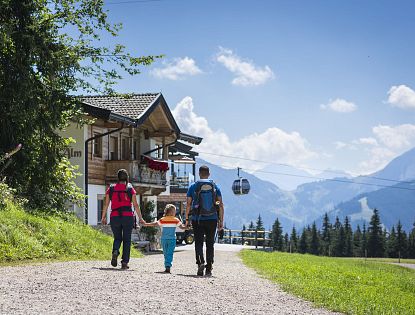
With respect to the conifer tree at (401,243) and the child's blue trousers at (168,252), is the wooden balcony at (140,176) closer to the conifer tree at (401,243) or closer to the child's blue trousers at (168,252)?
the child's blue trousers at (168,252)

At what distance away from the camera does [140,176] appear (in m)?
34.1

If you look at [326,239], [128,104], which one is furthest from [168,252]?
[326,239]

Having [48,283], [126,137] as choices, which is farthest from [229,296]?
[126,137]

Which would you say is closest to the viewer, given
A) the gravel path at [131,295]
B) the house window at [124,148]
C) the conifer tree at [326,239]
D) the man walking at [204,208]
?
the gravel path at [131,295]

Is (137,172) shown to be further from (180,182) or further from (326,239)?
(326,239)

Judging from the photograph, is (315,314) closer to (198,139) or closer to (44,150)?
(44,150)

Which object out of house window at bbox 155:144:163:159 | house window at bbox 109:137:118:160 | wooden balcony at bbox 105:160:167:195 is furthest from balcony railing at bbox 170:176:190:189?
house window at bbox 109:137:118:160

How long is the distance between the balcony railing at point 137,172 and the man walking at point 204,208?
833 inches

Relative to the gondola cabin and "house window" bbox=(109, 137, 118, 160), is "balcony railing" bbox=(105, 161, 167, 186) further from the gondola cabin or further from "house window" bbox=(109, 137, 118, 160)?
the gondola cabin

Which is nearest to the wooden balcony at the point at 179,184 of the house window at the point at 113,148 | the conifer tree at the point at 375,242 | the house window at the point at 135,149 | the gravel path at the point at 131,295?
the house window at the point at 135,149

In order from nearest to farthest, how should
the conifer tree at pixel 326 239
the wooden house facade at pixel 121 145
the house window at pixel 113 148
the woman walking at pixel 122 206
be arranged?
the woman walking at pixel 122 206 → the wooden house facade at pixel 121 145 → the house window at pixel 113 148 → the conifer tree at pixel 326 239

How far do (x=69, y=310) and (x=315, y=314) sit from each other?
10.1ft

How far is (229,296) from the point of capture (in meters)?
9.15

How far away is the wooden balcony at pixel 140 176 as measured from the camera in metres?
32.7
